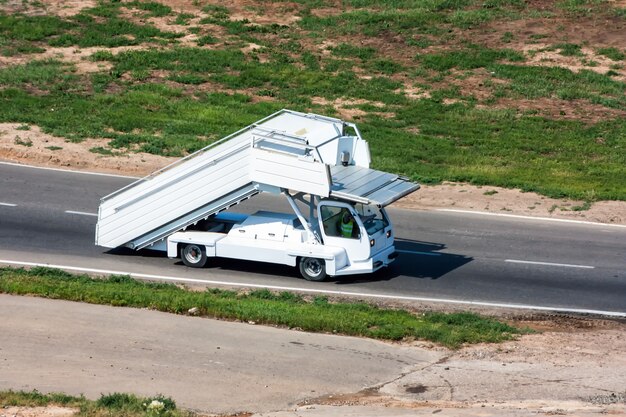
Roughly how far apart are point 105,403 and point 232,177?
31.2 ft

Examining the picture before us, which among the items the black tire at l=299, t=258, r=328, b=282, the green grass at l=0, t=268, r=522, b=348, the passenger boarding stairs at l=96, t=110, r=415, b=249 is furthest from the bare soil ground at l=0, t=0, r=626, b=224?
the green grass at l=0, t=268, r=522, b=348

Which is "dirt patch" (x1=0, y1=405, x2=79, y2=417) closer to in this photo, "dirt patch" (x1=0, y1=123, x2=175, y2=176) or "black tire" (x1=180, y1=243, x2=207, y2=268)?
"black tire" (x1=180, y1=243, x2=207, y2=268)

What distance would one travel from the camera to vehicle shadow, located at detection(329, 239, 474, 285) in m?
26.6

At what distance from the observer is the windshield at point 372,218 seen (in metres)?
25.9

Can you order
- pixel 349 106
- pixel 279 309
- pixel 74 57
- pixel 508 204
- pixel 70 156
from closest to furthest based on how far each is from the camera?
pixel 279 309, pixel 508 204, pixel 70 156, pixel 349 106, pixel 74 57

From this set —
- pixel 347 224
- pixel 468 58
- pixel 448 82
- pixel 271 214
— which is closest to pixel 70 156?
pixel 271 214

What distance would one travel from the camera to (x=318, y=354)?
69.9ft

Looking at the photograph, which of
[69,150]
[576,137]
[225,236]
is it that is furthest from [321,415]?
[576,137]

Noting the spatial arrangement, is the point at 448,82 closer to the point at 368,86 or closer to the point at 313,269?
the point at 368,86

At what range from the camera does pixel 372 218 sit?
2617 centimetres

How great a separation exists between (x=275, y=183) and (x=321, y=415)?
861 cm

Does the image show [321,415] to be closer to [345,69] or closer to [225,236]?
[225,236]

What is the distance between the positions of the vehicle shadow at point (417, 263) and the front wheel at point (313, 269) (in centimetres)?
46

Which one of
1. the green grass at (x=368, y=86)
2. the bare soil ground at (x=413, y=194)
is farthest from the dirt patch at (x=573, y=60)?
the bare soil ground at (x=413, y=194)
